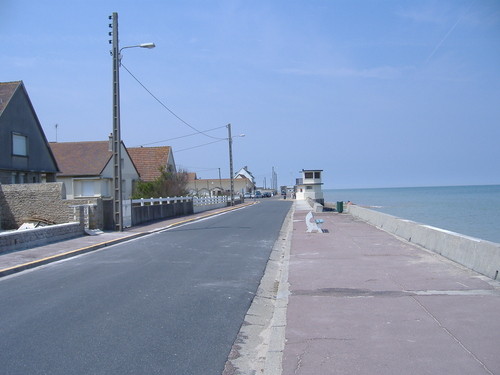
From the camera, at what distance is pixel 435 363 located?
518 centimetres

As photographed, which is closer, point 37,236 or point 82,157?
point 37,236

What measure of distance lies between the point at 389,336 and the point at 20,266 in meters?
8.86

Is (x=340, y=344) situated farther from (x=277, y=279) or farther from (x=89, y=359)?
(x=277, y=279)

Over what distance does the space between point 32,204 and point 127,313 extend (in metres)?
16.9

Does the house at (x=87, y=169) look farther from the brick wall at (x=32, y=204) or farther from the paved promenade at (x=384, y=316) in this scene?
the paved promenade at (x=384, y=316)

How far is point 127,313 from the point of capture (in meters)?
7.52

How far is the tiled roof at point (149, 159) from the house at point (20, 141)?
1869 centimetres

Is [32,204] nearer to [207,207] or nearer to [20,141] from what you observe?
[20,141]

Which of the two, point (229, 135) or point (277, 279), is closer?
point (277, 279)

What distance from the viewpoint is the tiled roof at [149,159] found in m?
54.1

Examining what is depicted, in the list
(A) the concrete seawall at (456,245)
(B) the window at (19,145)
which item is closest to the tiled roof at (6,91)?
(B) the window at (19,145)

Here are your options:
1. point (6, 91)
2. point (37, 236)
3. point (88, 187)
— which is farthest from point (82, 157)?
point (37, 236)

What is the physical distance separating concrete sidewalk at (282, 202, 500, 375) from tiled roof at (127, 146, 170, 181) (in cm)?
4303

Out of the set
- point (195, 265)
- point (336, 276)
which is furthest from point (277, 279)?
point (195, 265)
